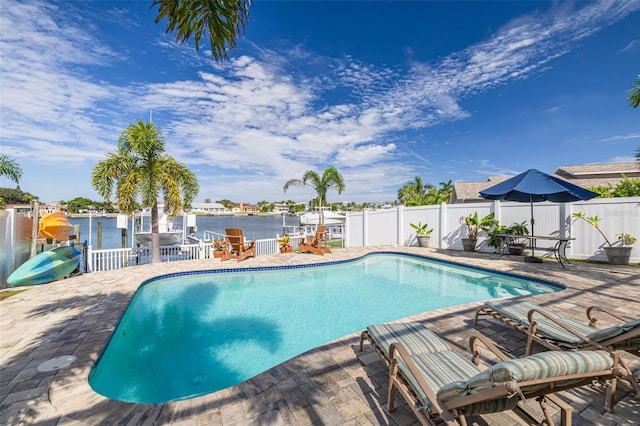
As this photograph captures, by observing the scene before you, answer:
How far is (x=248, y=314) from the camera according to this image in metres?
5.74

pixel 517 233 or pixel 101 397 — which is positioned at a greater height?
pixel 517 233

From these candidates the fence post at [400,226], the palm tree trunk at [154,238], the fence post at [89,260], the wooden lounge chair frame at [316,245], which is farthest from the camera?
the fence post at [400,226]

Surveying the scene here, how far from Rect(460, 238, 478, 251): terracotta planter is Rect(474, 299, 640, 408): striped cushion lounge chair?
25.7ft

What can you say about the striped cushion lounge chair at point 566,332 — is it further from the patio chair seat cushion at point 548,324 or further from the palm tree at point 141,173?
the palm tree at point 141,173

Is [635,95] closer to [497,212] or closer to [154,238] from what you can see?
[497,212]

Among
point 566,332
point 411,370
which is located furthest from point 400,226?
point 411,370

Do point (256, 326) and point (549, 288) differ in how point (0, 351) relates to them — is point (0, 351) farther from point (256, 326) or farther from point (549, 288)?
point (549, 288)

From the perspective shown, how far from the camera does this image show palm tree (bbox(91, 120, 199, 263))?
30.1ft

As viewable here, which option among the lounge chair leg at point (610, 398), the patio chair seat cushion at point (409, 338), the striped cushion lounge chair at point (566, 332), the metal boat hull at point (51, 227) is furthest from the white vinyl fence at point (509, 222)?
the metal boat hull at point (51, 227)

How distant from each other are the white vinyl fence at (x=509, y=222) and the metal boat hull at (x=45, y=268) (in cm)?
1115

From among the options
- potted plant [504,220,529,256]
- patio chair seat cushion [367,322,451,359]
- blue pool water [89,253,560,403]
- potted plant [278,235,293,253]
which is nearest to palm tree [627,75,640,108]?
potted plant [504,220,529,256]

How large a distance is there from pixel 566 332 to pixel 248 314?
17.1 feet

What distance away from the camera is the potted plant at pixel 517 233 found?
30.9 feet

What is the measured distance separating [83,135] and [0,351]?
12.5 metres
